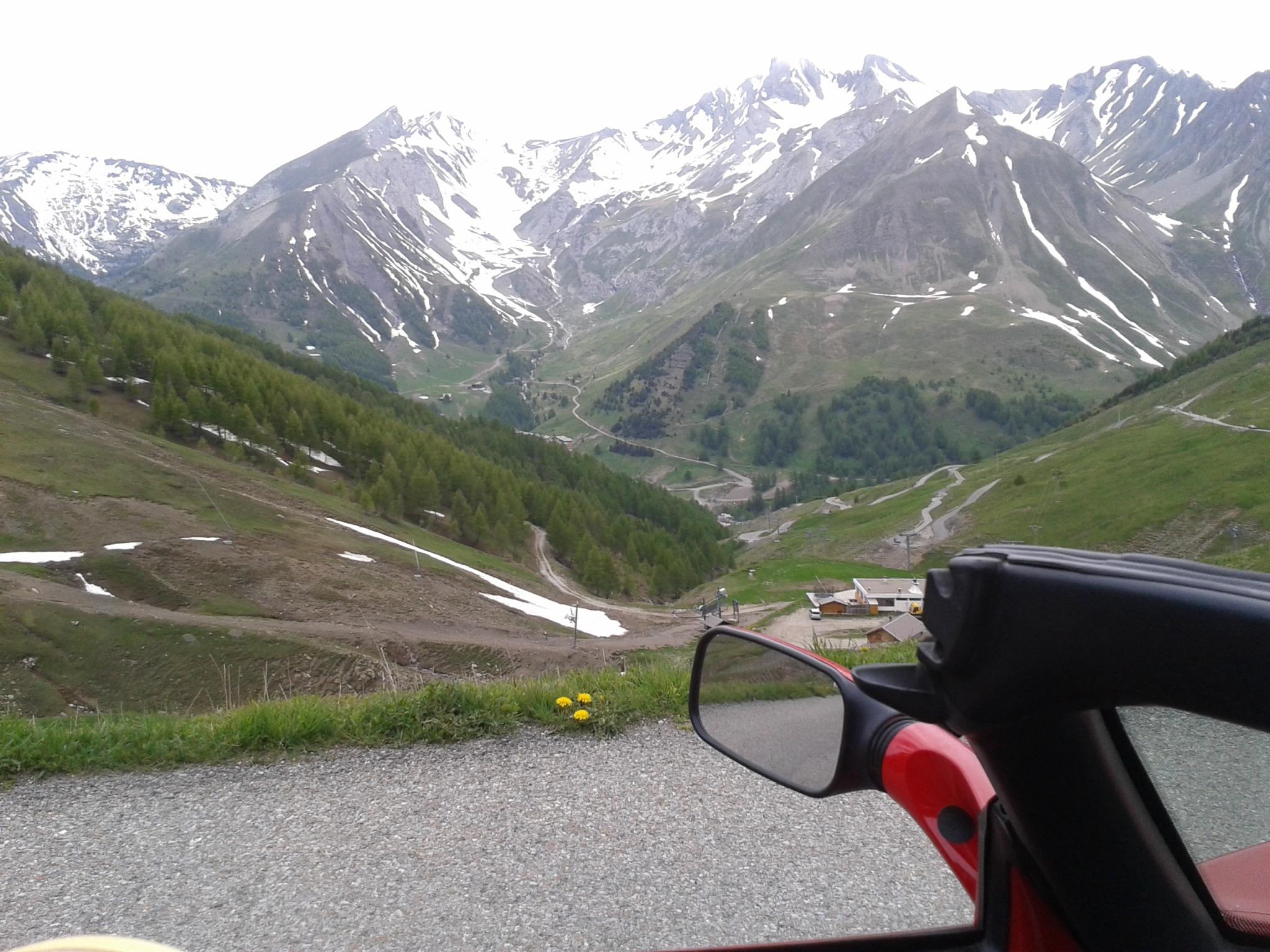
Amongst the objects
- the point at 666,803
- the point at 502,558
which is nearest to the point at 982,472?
the point at 502,558

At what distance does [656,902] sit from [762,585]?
73105 mm

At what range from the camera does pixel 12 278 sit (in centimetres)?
9638

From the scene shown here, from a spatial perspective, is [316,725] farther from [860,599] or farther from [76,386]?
[76,386]

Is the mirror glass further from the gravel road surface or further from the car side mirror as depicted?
the gravel road surface

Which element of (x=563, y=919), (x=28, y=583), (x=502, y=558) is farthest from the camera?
(x=502, y=558)

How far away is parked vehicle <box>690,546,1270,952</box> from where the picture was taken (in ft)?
3.84

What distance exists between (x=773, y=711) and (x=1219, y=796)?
1.75m

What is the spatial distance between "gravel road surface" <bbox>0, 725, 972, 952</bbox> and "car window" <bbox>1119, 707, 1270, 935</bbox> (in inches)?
88.7

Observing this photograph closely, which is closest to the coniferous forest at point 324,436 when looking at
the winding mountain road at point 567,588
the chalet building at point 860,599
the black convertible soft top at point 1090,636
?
the winding mountain road at point 567,588

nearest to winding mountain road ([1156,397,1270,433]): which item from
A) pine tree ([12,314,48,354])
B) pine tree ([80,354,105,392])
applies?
pine tree ([80,354,105,392])

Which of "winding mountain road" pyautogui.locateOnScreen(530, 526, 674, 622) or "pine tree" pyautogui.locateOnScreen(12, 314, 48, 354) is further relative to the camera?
"pine tree" pyautogui.locateOnScreen(12, 314, 48, 354)

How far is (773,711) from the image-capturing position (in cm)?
310

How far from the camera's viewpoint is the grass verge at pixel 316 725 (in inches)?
234

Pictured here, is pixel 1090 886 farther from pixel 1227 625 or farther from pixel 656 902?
pixel 656 902
